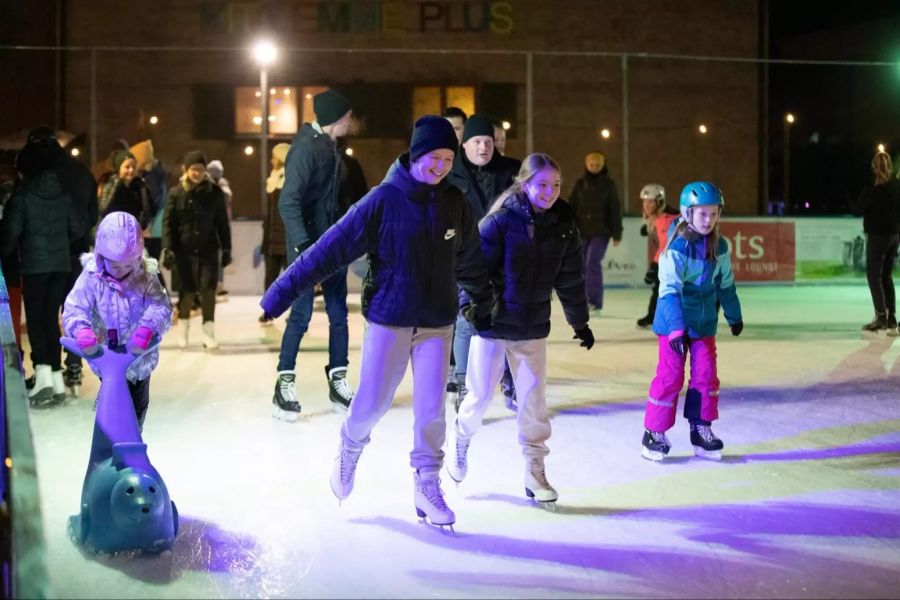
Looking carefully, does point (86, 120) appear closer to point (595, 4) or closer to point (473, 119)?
point (595, 4)

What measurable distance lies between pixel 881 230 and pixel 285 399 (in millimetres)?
6119

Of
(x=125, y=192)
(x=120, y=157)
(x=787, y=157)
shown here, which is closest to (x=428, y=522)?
(x=125, y=192)

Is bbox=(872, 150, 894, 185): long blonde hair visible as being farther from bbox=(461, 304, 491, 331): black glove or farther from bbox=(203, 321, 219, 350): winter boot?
bbox=(461, 304, 491, 331): black glove

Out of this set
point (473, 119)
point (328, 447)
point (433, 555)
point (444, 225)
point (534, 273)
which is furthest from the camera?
point (473, 119)

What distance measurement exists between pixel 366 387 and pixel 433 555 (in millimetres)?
690

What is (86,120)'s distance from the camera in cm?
2058

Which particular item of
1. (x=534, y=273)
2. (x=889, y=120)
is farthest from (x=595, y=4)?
(x=534, y=273)

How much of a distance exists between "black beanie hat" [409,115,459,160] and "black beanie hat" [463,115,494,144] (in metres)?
1.92

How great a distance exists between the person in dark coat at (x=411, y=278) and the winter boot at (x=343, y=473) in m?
0.13

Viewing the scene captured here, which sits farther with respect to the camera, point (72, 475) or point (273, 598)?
point (72, 475)

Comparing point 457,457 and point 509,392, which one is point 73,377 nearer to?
point 509,392

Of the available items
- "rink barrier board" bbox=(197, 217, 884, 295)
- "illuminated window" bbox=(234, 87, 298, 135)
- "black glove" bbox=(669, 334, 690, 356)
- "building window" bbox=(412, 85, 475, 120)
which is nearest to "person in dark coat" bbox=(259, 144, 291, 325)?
"rink barrier board" bbox=(197, 217, 884, 295)

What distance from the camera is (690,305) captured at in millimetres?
5191

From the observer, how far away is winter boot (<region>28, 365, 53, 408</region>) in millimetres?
6570
